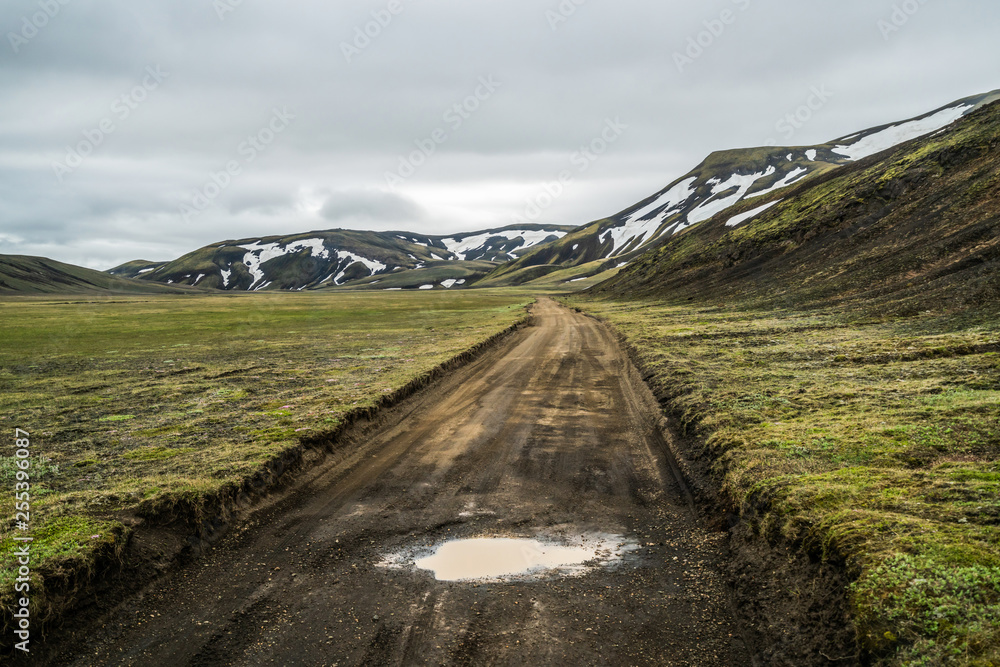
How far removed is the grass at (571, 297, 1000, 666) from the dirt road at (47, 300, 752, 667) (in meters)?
1.41

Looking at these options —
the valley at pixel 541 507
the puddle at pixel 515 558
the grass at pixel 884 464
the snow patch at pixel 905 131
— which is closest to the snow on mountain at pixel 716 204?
the snow patch at pixel 905 131

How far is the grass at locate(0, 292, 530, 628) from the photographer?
323 inches

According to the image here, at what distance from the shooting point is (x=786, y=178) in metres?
179

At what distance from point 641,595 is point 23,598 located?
7689mm

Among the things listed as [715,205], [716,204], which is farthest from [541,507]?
[716,204]

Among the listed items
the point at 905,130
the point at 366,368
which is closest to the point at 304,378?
the point at 366,368

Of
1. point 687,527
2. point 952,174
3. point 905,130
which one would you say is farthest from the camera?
point 905,130

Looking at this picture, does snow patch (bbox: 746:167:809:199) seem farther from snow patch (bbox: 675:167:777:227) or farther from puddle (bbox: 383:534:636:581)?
puddle (bbox: 383:534:636:581)

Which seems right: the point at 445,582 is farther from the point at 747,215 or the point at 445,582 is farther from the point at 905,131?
the point at 905,131

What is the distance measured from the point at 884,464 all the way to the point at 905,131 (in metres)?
232

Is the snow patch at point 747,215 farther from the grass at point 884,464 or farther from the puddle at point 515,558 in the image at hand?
the puddle at point 515,558

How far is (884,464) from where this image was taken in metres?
8.39

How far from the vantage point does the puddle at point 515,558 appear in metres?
7.09

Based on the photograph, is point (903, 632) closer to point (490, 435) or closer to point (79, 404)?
point (490, 435)
